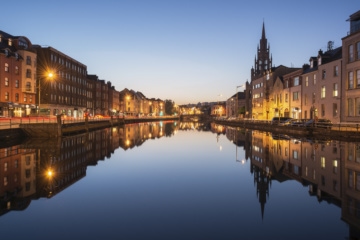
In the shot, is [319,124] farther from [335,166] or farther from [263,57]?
[263,57]

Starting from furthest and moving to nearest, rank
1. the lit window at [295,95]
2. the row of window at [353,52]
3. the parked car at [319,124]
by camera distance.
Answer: the lit window at [295,95] < the row of window at [353,52] < the parked car at [319,124]

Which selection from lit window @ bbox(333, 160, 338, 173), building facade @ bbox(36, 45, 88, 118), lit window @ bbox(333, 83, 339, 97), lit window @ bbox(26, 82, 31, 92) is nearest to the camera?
lit window @ bbox(333, 160, 338, 173)

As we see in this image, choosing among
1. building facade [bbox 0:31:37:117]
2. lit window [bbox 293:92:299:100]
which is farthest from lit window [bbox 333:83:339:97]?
building facade [bbox 0:31:37:117]

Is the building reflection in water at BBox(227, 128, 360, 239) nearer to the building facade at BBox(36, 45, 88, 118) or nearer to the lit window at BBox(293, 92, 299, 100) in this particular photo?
the lit window at BBox(293, 92, 299, 100)

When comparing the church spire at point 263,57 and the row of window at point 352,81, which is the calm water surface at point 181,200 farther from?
the church spire at point 263,57

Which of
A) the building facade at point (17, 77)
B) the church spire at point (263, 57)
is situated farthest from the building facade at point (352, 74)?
the church spire at point (263, 57)

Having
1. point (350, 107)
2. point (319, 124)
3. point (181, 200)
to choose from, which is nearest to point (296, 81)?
point (350, 107)

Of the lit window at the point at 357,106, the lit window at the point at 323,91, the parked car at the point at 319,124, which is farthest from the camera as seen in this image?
the lit window at the point at 323,91

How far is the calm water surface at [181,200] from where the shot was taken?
31.1 ft

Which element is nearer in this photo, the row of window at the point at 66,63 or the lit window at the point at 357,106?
the lit window at the point at 357,106

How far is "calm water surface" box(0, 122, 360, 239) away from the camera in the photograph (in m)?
9.48

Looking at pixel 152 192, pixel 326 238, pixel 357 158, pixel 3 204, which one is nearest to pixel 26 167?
pixel 3 204

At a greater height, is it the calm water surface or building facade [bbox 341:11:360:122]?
building facade [bbox 341:11:360:122]

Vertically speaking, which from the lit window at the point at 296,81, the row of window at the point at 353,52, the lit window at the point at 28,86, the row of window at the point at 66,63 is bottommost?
the lit window at the point at 28,86
